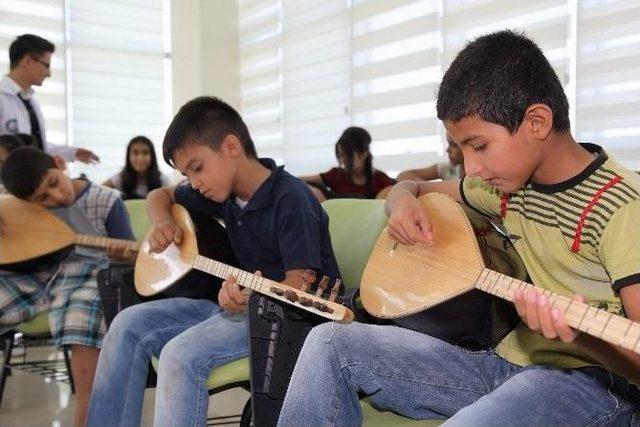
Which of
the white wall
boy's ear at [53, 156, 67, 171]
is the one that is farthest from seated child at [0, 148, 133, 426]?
the white wall

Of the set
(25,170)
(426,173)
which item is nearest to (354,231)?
(25,170)

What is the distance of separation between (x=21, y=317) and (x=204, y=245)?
936 millimetres

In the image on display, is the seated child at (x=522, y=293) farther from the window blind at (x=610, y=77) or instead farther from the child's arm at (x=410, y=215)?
the window blind at (x=610, y=77)

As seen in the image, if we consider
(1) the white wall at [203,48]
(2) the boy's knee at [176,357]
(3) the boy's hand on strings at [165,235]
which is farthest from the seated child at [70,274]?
(1) the white wall at [203,48]

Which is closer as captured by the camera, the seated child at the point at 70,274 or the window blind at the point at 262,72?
the seated child at the point at 70,274

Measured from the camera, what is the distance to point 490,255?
133cm

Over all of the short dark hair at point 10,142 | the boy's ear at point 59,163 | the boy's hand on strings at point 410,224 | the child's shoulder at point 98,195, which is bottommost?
the boy's hand on strings at point 410,224

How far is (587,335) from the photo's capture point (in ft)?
3.42

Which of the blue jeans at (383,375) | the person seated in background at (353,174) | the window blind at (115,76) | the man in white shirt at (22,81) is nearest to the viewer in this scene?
the blue jeans at (383,375)

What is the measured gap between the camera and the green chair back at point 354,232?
6.20 ft

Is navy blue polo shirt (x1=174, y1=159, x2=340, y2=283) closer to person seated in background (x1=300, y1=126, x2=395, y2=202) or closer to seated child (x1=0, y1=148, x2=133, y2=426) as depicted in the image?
seated child (x1=0, y1=148, x2=133, y2=426)

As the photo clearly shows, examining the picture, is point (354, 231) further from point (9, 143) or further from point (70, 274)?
point (9, 143)

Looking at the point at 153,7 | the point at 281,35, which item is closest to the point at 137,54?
the point at 153,7

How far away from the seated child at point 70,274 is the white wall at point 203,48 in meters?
3.75
